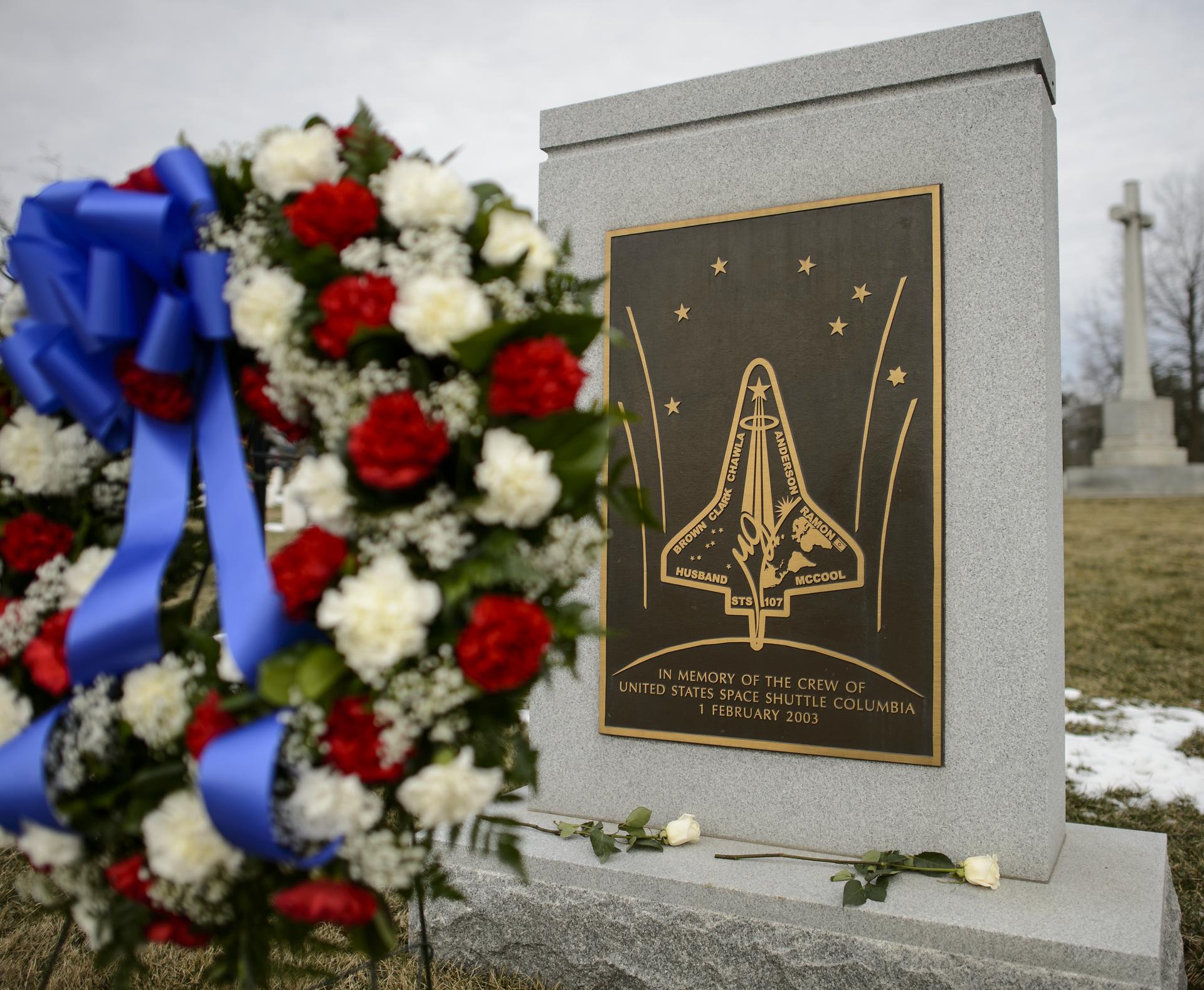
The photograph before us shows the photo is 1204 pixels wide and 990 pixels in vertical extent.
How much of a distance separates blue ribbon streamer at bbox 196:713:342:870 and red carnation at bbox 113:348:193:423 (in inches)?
21.4

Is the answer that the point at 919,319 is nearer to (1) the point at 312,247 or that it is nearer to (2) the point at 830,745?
(2) the point at 830,745

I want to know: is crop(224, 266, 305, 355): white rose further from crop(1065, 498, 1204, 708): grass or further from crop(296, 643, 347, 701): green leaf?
crop(1065, 498, 1204, 708): grass

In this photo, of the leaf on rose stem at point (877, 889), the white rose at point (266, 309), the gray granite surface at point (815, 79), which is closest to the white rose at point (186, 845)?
the white rose at point (266, 309)

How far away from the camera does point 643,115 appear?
9.86 feet

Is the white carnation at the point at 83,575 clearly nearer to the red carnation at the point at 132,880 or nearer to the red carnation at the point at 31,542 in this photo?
the red carnation at the point at 31,542

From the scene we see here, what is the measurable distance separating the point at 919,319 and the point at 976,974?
1691 millimetres

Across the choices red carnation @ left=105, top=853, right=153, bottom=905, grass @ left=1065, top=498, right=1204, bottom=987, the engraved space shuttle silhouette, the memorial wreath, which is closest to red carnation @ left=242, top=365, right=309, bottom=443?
the memorial wreath

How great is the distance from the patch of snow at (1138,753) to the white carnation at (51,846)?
3.95m

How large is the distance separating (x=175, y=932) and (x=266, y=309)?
89 centimetres

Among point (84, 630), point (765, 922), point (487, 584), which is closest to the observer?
point (487, 584)

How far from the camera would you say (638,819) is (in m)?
2.80

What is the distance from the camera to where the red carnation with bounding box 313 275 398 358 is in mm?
1290

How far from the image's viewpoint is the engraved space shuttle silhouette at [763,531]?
8.89 ft

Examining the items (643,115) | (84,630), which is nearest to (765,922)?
(84,630)
